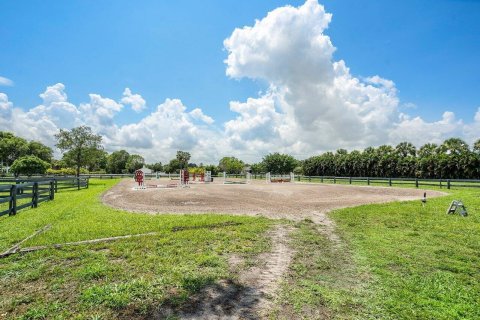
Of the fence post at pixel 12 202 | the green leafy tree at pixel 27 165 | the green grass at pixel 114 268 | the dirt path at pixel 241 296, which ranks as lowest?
the dirt path at pixel 241 296

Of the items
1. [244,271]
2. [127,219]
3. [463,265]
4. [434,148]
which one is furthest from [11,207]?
[434,148]

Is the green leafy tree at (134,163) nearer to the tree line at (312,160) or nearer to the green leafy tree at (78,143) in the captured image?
the tree line at (312,160)

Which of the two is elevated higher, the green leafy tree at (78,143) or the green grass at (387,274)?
the green leafy tree at (78,143)

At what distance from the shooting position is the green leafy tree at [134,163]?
11768cm

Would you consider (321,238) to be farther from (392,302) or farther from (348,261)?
(392,302)

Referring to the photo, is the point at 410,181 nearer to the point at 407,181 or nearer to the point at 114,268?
the point at 407,181

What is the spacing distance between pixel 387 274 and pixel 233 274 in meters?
2.82

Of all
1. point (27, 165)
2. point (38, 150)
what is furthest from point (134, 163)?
point (27, 165)

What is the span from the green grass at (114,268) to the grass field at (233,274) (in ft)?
0.06

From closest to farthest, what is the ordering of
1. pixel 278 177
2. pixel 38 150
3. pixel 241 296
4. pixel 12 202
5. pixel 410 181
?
pixel 241 296, pixel 12 202, pixel 410 181, pixel 278 177, pixel 38 150

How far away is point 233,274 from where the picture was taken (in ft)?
16.1

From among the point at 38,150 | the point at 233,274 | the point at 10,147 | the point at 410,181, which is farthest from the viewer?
the point at 38,150

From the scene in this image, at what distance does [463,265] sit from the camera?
540 cm

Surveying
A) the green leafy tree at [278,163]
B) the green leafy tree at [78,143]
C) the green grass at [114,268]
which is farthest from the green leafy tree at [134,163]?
the green grass at [114,268]
